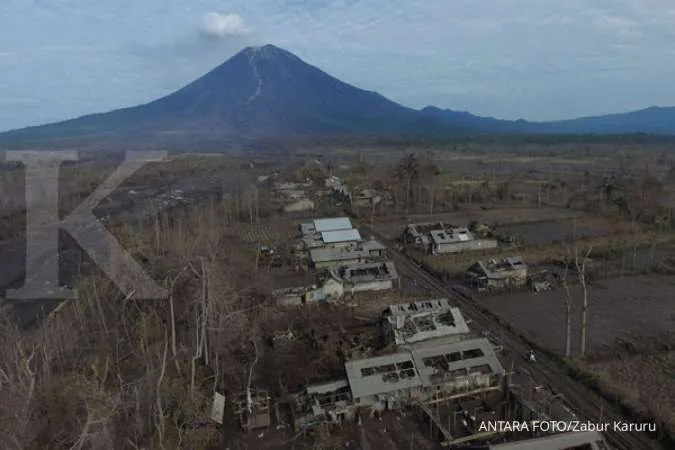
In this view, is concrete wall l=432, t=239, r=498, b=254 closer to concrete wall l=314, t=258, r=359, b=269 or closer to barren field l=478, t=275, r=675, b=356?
concrete wall l=314, t=258, r=359, b=269

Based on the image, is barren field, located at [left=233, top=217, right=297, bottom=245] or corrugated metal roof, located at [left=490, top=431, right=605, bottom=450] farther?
barren field, located at [left=233, top=217, right=297, bottom=245]

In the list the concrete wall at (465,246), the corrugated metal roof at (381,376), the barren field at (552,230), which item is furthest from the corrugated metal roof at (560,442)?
the barren field at (552,230)

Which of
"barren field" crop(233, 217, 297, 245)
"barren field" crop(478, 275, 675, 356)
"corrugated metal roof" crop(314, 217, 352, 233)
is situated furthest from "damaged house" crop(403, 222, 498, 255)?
"barren field" crop(233, 217, 297, 245)

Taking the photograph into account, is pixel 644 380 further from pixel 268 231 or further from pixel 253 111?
pixel 253 111

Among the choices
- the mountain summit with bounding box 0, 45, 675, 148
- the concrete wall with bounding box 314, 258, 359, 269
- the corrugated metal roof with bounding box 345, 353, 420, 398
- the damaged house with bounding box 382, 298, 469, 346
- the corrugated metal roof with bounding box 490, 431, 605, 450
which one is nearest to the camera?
the corrugated metal roof with bounding box 490, 431, 605, 450

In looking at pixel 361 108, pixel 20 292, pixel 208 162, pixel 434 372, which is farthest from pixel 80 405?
pixel 361 108

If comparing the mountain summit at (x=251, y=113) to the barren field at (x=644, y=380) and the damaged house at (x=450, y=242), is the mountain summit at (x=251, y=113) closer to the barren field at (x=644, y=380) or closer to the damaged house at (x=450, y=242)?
the damaged house at (x=450, y=242)
